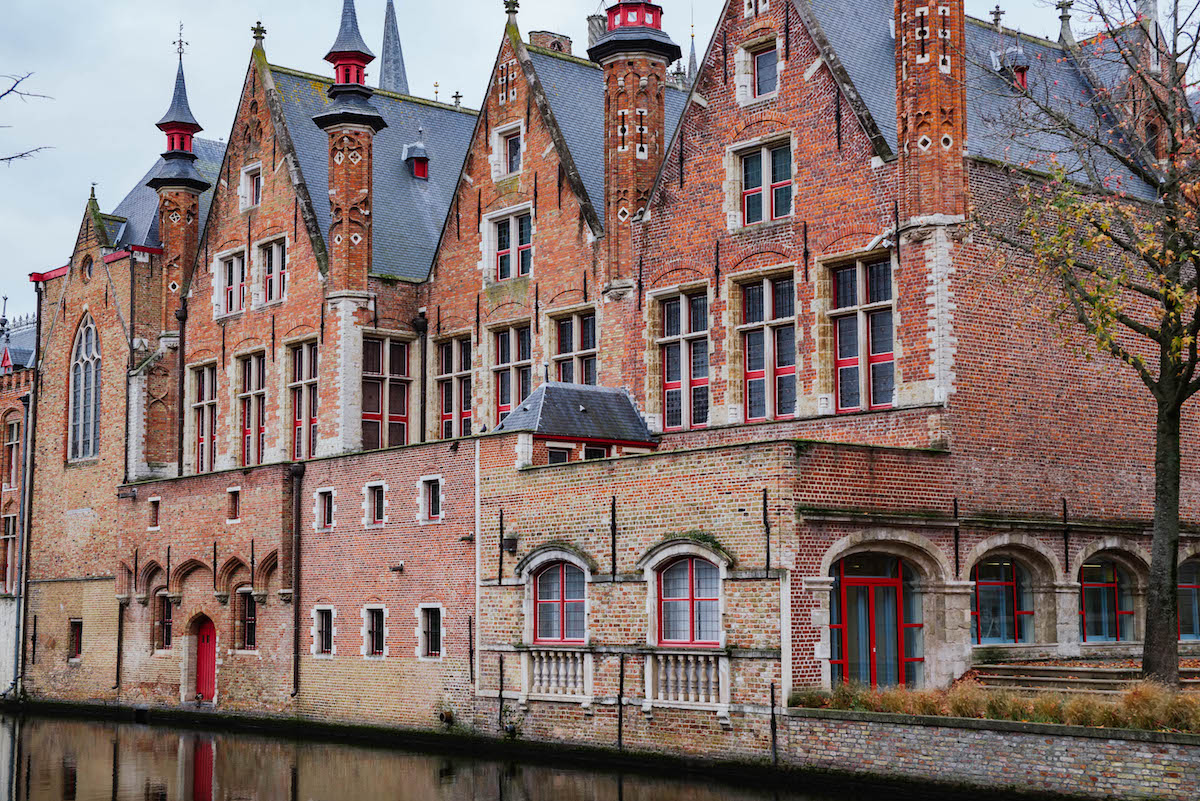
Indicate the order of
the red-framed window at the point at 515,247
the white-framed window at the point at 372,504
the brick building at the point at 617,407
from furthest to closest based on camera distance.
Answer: the red-framed window at the point at 515,247 → the white-framed window at the point at 372,504 → the brick building at the point at 617,407

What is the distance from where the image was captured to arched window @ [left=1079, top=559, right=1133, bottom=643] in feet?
84.2

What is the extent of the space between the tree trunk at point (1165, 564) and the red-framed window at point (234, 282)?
2218 centimetres

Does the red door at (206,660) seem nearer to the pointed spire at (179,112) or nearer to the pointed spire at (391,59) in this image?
the pointed spire at (179,112)

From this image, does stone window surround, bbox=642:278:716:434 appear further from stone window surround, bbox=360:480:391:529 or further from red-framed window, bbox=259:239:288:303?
red-framed window, bbox=259:239:288:303

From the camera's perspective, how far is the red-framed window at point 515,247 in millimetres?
31109

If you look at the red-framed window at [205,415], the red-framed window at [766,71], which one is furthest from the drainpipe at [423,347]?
the red-framed window at [766,71]

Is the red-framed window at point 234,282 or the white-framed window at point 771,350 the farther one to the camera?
the red-framed window at point 234,282

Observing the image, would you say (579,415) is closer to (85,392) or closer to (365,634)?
(365,634)

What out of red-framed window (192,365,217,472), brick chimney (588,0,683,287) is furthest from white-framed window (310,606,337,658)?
brick chimney (588,0,683,287)

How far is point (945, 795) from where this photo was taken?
724 inches

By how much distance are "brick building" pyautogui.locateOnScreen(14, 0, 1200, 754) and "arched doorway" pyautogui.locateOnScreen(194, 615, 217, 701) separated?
0.34ft

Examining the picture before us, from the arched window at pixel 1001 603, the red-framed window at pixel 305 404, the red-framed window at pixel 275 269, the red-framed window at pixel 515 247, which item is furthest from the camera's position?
the red-framed window at pixel 275 269

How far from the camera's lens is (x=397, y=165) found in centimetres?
3644

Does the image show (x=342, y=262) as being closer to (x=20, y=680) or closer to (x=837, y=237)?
(x=837, y=237)
